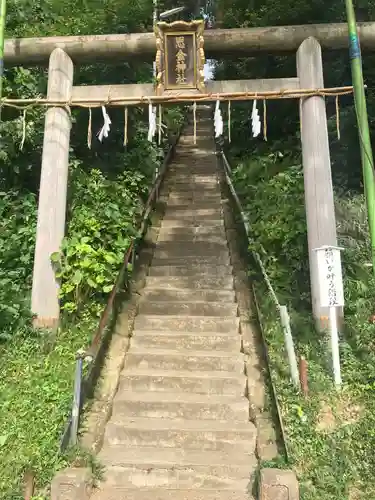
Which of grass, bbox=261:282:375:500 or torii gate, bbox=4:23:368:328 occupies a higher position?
torii gate, bbox=4:23:368:328

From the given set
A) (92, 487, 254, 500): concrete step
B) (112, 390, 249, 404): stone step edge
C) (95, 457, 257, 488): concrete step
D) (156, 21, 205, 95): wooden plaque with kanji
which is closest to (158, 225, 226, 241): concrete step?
(156, 21, 205, 95): wooden plaque with kanji

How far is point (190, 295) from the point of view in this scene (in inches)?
295

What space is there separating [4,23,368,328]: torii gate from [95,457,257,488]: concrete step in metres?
2.89

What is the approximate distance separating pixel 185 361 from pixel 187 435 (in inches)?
46.9

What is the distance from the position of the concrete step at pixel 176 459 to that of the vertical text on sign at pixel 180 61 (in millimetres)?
5374

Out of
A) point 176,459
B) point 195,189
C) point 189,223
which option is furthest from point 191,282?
point 195,189

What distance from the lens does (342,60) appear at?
32.0 ft

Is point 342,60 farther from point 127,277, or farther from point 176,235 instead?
point 127,277

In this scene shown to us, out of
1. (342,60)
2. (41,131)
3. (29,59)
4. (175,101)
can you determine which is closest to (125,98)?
(175,101)

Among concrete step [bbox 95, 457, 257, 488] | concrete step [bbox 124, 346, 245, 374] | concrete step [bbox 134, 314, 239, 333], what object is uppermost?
concrete step [bbox 134, 314, 239, 333]

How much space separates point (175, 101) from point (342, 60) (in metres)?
4.80

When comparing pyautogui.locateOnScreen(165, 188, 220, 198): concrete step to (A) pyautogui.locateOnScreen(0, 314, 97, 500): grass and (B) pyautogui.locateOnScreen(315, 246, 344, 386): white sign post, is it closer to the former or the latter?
(A) pyautogui.locateOnScreen(0, 314, 97, 500): grass

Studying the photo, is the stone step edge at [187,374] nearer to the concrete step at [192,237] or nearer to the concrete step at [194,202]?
the concrete step at [192,237]

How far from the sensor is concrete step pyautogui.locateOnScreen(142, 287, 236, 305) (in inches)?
291
